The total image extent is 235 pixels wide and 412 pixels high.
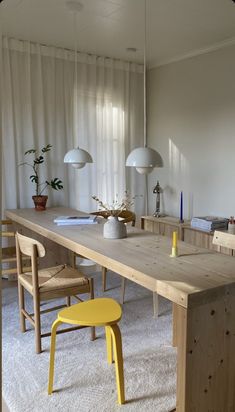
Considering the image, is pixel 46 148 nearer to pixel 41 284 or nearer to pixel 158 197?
pixel 158 197

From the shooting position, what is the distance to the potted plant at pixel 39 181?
3.73m

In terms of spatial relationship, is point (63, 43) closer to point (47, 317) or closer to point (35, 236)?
point (35, 236)

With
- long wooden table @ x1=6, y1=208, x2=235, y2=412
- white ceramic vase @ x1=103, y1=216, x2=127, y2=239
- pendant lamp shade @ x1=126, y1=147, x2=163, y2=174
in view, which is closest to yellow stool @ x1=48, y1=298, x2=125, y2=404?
long wooden table @ x1=6, y1=208, x2=235, y2=412

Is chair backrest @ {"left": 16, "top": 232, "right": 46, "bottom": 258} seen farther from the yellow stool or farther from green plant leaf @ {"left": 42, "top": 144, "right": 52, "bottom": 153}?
green plant leaf @ {"left": 42, "top": 144, "right": 52, "bottom": 153}

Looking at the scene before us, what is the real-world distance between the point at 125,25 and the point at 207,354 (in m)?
2.82

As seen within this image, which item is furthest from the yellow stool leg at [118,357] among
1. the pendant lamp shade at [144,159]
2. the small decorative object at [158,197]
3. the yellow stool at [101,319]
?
the small decorative object at [158,197]

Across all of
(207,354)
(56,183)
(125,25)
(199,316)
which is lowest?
(207,354)

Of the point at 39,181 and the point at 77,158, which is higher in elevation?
the point at 77,158

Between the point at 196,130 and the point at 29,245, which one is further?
the point at 196,130

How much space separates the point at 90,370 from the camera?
2.19 meters

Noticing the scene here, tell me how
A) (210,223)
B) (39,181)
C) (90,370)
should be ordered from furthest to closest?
(39,181) < (210,223) < (90,370)

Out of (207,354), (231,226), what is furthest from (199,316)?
(231,226)

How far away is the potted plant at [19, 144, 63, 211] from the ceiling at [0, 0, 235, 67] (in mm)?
1157

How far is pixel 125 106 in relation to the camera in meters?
4.48
